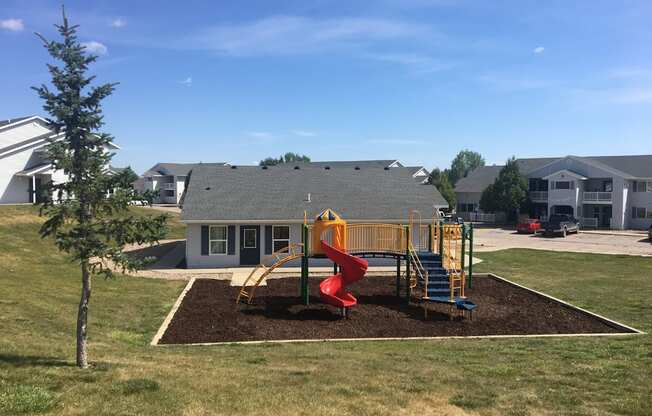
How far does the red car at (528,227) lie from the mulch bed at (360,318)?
29.8 m

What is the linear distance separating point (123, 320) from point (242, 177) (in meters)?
16.9

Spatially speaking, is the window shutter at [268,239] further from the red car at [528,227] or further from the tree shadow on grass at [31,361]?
the red car at [528,227]

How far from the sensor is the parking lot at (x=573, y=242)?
35.2m

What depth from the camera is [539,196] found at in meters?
57.2

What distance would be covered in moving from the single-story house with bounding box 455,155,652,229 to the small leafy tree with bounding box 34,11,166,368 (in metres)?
53.7

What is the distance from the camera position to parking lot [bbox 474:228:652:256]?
1388 inches

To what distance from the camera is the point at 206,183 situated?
2945 cm

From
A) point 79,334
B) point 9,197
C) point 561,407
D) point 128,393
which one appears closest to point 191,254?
point 79,334

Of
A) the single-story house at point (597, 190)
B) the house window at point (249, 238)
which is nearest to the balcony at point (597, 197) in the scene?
the single-story house at point (597, 190)

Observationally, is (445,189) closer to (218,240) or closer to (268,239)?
(268,239)

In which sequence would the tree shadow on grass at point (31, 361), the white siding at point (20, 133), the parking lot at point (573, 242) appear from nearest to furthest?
the tree shadow on grass at point (31, 361), the parking lot at point (573, 242), the white siding at point (20, 133)

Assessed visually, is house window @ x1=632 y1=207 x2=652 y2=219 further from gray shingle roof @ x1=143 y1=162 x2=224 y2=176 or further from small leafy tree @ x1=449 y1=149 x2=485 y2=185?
small leafy tree @ x1=449 y1=149 x2=485 y2=185

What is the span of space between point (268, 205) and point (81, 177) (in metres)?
19.2

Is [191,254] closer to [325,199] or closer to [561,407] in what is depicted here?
[325,199]
